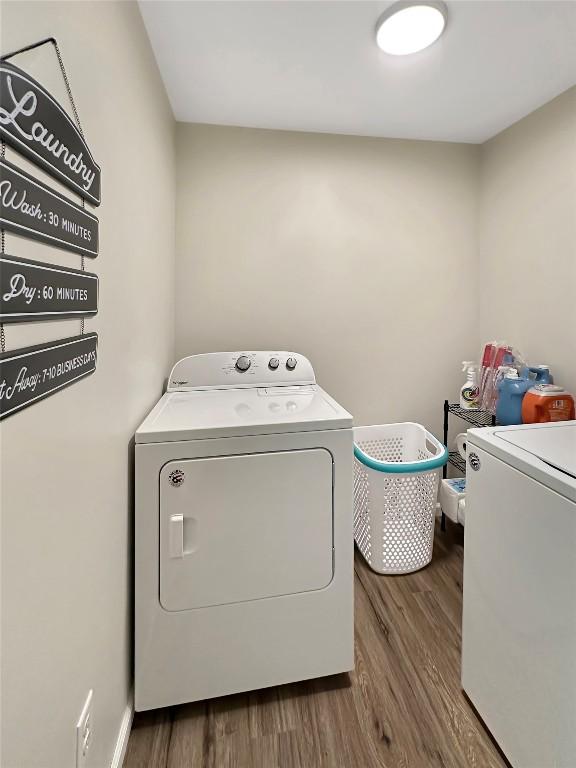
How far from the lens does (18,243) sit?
0.61 meters

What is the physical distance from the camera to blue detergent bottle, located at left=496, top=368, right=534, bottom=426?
1.94 metres

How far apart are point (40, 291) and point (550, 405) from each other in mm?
1947

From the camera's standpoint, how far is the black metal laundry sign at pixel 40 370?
572mm

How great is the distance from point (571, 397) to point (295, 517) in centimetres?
139

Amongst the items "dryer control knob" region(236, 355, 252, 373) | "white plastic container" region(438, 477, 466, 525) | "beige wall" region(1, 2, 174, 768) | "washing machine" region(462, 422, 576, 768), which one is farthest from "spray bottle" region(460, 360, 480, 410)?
"beige wall" region(1, 2, 174, 768)

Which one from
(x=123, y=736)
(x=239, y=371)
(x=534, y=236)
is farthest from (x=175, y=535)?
(x=534, y=236)

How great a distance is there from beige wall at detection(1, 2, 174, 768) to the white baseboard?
45 millimetres

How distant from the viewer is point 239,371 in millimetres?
2053

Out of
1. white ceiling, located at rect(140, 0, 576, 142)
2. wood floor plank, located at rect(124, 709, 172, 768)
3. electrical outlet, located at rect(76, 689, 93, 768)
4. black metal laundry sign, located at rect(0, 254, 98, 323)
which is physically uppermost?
white ceiling, located at rect(140, 0, 576, 142)

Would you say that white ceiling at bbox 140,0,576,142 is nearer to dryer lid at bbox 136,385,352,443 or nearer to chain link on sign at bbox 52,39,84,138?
chain link on sign at bbox 52,39,84,138

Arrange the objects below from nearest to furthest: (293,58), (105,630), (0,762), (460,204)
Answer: (0,762), (105,630), (293,58), (460,204)

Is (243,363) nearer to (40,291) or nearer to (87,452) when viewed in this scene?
(87,452)

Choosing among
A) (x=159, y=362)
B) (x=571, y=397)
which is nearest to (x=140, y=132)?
(x=159, y=362)

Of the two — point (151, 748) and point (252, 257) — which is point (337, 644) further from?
point (252, 257)
